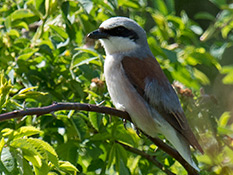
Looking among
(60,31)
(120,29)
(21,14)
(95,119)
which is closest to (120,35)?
(120,29)

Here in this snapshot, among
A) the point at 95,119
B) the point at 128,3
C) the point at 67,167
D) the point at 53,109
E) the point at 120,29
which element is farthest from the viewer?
the point at 128,3

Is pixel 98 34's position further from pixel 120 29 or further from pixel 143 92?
pixel 143 92

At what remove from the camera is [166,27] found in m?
3.12

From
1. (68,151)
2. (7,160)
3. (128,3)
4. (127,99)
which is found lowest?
(68,151)

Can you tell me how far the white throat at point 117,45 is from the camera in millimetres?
2893

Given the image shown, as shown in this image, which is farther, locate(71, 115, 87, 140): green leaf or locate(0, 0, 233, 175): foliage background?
locate(0, 0, 233, 175): foliage background

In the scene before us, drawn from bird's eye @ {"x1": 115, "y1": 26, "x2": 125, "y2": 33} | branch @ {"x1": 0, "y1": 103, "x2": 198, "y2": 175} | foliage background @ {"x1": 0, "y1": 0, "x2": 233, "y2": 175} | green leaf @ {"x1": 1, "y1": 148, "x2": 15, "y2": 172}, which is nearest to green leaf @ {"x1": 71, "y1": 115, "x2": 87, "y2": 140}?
foliage background @ {"x1": 0, "y1": 0, "x2": 233, "y2": 175}

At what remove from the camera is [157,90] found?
105 inches

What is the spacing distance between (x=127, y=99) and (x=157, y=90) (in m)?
0.18

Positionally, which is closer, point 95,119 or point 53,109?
point 53,109

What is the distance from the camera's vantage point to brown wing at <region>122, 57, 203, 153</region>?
8.48 ft

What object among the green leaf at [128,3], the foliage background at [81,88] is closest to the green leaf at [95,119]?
the foliage background at [81,88]

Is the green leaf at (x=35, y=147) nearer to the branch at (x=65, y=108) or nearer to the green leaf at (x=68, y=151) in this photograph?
the branch at (x=65, y=108)

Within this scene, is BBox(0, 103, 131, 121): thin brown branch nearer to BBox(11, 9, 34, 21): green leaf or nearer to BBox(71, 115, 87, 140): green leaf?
BBox(71, 115, 87, 140): green leaf
